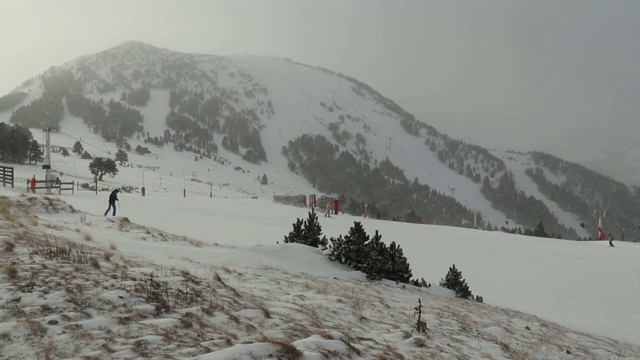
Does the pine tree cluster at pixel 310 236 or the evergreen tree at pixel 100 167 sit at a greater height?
the evergreen tree at pixel 100 167

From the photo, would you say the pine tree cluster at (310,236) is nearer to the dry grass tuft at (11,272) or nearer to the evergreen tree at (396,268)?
the evergreen tree at (396,268)

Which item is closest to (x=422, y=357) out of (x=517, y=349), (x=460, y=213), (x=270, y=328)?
(x=270, y=328)

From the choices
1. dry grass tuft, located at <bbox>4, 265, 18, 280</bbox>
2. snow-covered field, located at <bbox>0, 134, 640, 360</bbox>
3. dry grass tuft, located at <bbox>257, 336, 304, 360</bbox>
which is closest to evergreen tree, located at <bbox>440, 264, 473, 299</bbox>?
snow-covered field, located at <bbox>0, 134, 640, 360</bbox>

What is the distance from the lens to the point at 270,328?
16.8 feet

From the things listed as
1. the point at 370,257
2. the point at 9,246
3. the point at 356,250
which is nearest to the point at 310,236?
the point at 356,250

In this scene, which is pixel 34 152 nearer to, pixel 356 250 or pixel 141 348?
pixel 356 250

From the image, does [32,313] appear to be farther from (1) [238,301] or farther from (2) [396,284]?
(2) [396,284]

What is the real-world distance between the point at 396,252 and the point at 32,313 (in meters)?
9.84

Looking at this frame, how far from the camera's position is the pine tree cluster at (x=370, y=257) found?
1150cm

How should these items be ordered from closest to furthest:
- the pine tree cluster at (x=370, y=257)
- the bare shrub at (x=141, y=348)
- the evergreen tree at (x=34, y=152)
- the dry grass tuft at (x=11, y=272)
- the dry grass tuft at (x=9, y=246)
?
the bare shrub at (x=141, y=348) → the dry grass tuft at (x=11, y=272) → the dry grass tuft at (x=9, y=246) → the pine tree cluster at (x=370, y=257) → the evergreen tree at (x=34, y=152)

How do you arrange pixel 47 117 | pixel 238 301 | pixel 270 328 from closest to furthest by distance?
pixel 270 328 → pixel 238 301 → pixel 47 117

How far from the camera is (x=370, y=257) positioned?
464 inches

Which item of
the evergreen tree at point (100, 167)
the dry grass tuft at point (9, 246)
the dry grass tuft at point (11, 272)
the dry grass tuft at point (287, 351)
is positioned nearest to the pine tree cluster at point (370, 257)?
the dry grass tuft at point (287, 351)

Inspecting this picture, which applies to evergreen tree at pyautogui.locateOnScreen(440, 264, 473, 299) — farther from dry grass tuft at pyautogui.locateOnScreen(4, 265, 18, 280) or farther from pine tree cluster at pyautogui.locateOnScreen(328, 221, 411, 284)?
dry grass tuft at pyautogui.locateOnScreen(4, 265, 18, 280)
